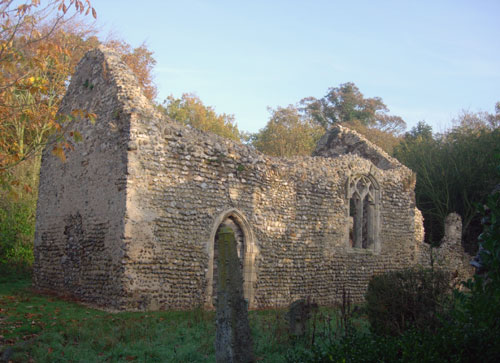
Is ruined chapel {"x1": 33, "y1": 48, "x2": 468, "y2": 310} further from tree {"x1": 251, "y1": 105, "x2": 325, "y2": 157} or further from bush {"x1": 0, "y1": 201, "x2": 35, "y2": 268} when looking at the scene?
tree {"x1": 251, "y1": 105, "x2": 325, "y2": 157}

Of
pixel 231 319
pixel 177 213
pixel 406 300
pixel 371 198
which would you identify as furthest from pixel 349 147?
pixel 231 319

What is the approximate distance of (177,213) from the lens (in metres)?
11.8

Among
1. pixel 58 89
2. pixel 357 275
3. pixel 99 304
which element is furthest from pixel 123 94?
pixel 58 89

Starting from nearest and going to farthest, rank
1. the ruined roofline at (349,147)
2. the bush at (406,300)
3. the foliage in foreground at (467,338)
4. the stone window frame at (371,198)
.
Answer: the foliage in foreground at (467,338)
the bush at (406,300)
the stone window frame at (371,198)
the ruined roofline at (349,147)

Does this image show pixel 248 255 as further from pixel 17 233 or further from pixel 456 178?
pixel 456 178

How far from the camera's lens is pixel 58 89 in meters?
22.0

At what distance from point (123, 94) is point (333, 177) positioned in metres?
7.13

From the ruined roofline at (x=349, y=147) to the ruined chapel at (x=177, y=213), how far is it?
2164mm

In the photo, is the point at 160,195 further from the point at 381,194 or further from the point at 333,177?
the point at 381,194

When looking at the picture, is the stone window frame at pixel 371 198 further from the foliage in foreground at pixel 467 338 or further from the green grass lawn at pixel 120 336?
the foliage in foreground at pixel 467 338

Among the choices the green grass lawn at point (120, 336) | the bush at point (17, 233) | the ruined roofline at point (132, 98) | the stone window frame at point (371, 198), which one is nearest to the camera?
the green grass lawn at point (120, 336)

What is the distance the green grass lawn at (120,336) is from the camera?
292 inches

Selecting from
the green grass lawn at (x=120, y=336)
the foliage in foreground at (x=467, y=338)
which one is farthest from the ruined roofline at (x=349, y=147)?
the foliage in foreground at (x=467, y=338)

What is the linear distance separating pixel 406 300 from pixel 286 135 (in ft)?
103
